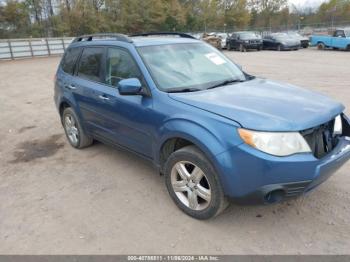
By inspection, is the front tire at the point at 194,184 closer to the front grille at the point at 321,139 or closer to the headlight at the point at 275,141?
the headlight at the point at 275,141

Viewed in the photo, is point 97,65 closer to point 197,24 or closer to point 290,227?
point 290,227

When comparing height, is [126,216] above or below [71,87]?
below

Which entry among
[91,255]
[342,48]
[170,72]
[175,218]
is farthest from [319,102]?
[342,48]

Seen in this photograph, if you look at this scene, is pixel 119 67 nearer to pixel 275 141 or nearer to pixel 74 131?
pixel 74 131

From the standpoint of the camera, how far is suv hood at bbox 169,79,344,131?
2.57 metres

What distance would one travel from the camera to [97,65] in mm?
4180

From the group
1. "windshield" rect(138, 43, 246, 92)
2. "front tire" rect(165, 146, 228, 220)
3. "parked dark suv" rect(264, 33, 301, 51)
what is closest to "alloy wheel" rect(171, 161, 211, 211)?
"front tire" rect(165, 146, 228, 220)

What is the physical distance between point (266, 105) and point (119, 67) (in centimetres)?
187

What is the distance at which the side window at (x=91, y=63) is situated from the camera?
4148mm

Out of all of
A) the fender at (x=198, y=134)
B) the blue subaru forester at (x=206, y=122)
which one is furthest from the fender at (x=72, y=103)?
the fender at (x=198, y=134)

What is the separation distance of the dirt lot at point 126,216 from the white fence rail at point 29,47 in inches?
911

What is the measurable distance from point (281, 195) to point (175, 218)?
109cm

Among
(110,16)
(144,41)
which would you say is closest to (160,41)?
(144,41)

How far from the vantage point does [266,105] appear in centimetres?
284
